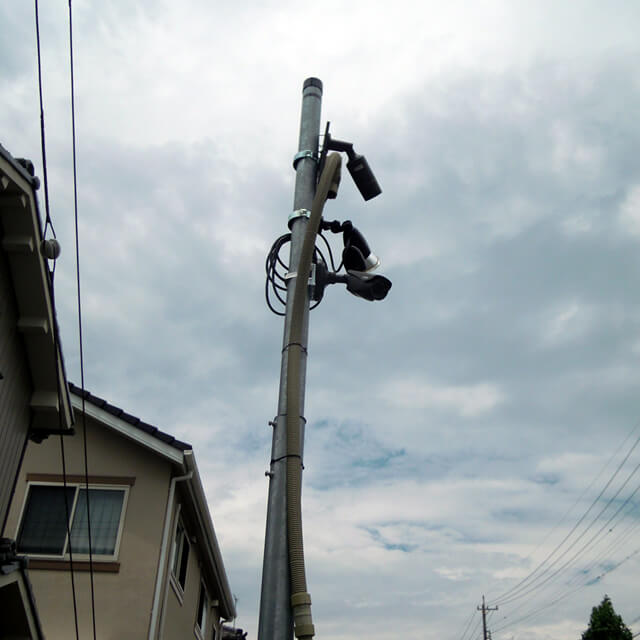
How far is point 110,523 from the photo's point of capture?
11.4 m

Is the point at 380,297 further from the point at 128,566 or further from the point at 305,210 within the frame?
the point at 128,566

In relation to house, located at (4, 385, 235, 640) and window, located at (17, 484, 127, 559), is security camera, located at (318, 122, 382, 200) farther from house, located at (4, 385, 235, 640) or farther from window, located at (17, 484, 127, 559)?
window, located at (17, 484, 127, 559)

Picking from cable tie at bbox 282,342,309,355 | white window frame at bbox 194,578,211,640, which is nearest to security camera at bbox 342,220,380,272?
cable tie at bbox 282,342,309,355

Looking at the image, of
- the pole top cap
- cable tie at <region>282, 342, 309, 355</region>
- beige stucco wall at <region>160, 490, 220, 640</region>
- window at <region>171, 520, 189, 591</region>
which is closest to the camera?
cable tie at <region>282, 342, 309, 355</region>

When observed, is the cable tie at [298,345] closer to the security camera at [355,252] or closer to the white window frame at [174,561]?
the security camera at [355,252]

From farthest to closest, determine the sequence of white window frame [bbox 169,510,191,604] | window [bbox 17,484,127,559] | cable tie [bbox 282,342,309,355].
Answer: white window frame [bbox 169,510,191,604]
window [bbox 17,484,127,559]
cable tie [bbox 282,342,309,355]

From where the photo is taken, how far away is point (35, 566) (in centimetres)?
1096

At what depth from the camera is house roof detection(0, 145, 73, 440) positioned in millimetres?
8102

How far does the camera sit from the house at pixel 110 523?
10648 millimetres

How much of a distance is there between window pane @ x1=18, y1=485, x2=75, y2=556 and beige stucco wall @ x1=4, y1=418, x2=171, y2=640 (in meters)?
0.19

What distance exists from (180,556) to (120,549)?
2112 millimetres

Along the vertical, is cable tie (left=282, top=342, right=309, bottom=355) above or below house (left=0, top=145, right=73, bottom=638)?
below

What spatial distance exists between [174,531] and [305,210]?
8687mm

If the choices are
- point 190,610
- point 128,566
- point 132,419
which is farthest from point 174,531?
Result: point 190,610
